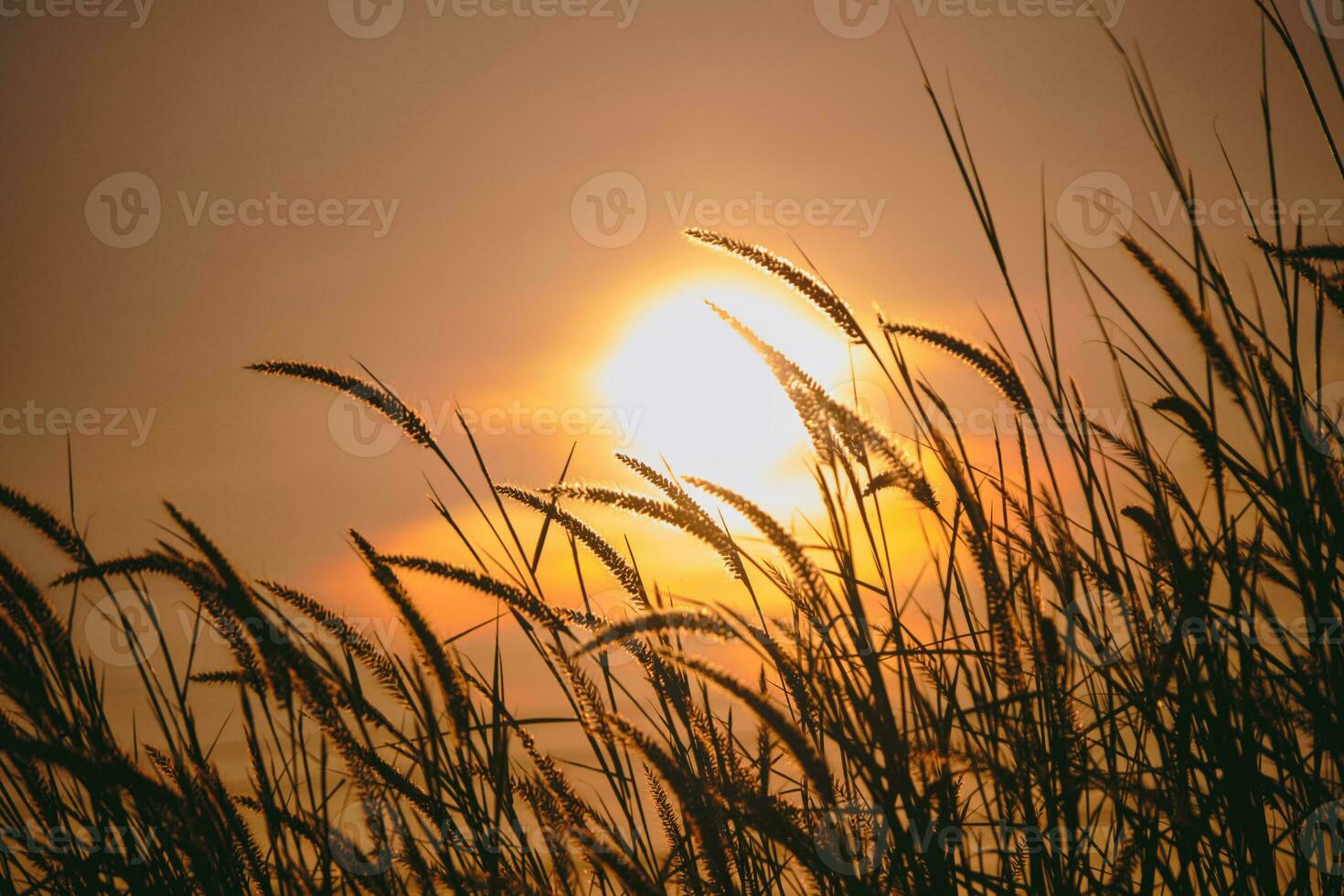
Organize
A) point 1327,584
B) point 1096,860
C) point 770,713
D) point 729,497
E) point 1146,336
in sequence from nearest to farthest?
1. point 770,713
2. point 1327,584
3. point 729,497
4. point 1146,336
5. point 1096,860

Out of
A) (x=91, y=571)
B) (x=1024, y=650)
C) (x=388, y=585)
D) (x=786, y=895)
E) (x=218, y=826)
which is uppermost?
(x=91, y=571)

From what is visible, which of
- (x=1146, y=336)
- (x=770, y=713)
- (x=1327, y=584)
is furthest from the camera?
(x=1146, y=336)

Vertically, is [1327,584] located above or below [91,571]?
below

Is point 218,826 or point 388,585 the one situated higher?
point 388,585

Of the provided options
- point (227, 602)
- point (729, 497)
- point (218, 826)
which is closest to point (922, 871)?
point (729, 497)

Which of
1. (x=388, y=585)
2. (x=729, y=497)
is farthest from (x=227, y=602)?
(x=729, y=497)

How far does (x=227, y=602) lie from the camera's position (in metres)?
1.63

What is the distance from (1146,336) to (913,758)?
1.12 meters

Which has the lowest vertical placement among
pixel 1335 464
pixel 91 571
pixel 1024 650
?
pixel 1024 650

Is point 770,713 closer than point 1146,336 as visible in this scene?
Yes

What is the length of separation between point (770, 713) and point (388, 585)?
2.68 ft

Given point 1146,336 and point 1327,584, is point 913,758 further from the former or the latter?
point 1146,336

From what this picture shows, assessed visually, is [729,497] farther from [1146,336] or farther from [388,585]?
[1146,336]

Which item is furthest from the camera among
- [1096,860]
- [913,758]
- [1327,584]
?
[1096,860]
